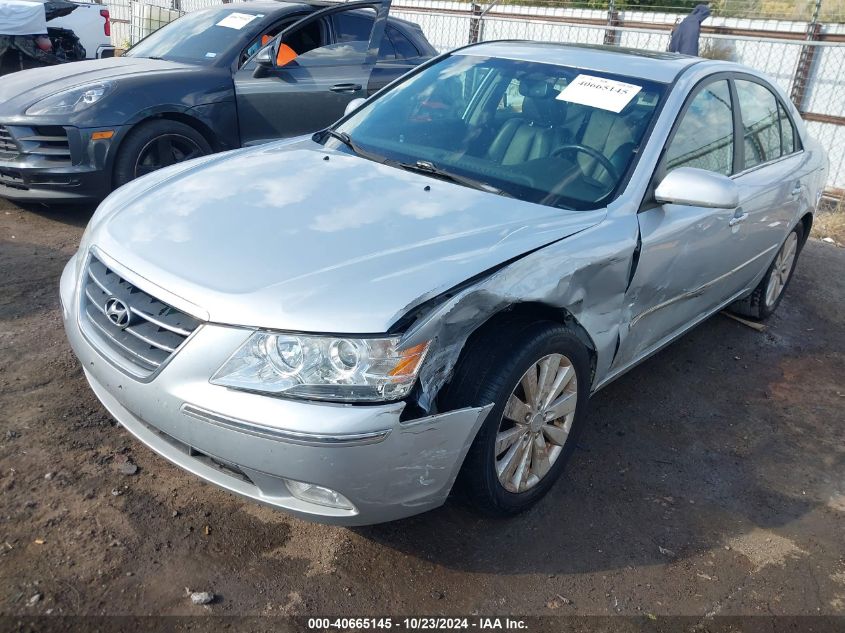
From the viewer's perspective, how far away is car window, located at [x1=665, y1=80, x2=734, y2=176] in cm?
341

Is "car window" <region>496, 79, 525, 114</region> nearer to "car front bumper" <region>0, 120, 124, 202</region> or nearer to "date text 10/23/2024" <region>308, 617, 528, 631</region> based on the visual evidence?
"date text 10/23/2024" <region>308, 617, 528, 631</region>

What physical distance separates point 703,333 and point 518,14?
356 inches

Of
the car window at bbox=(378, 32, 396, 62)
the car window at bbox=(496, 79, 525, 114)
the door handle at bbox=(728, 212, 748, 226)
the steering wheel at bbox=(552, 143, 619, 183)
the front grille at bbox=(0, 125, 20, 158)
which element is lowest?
the front grille at bbox=(0, 125, 20, 158)

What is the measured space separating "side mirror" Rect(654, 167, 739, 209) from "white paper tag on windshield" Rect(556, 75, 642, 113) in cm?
48

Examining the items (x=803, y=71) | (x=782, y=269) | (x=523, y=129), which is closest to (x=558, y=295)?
(x=523, y=129)

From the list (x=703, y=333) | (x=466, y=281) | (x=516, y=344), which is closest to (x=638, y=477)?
(x=516, y=344)

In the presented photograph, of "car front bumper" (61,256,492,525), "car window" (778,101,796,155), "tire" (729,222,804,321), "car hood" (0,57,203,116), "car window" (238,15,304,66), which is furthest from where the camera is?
"car window" (238,15,304,66)

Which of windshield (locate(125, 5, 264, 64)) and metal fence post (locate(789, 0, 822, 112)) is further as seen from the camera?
metal fence post (locate(789, 0, 822, 112))

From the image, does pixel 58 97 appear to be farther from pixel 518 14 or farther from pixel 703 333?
pixel 518 14

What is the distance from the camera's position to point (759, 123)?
4262mm

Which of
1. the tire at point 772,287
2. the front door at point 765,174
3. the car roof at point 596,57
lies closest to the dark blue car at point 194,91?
the car roof at point 596,57

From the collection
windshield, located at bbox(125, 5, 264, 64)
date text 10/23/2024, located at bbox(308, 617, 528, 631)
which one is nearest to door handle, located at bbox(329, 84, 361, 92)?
windshield, located at bbox(125, 5, 264, 64)

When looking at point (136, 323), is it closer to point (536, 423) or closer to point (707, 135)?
point (536, 423)

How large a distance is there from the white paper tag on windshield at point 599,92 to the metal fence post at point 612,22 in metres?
7.69
